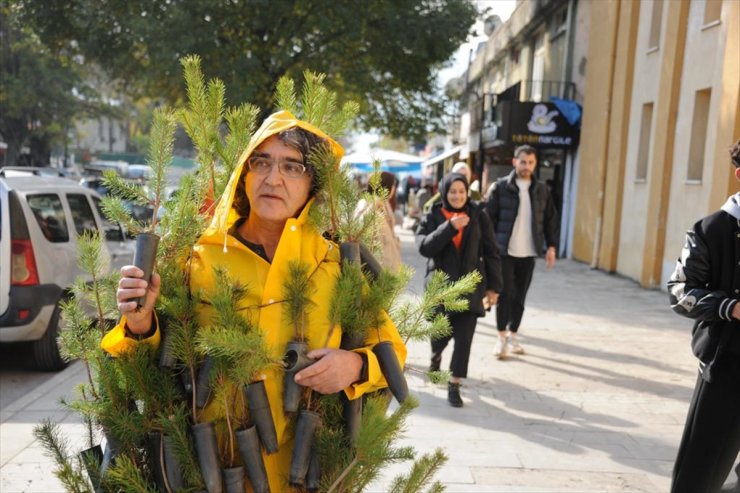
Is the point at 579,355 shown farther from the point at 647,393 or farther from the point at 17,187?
the point at 17,187

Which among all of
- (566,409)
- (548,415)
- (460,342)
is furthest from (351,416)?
(566,409)

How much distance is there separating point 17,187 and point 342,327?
591 cm

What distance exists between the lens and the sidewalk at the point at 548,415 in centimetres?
468

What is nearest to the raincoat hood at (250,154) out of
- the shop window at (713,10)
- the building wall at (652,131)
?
the building wall at (652,131)

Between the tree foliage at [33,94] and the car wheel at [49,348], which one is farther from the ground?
the tree foliage at [33,94]

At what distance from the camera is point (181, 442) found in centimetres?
199

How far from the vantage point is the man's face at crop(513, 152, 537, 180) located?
7.51 m

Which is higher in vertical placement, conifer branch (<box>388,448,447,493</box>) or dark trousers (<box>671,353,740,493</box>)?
conifer branch (<box>388,448,447,493</box>)

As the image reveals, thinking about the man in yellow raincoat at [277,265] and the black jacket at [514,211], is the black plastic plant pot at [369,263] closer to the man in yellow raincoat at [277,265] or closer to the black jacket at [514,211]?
the man in yellow raincoat at [277,265]

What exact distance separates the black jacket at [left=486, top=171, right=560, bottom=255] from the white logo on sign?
1158cm

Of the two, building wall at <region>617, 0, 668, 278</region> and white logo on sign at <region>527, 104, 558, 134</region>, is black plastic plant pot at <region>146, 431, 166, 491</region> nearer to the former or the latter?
building wall at <region>617, 0, 668, 278</region>

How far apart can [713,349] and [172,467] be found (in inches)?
94.5

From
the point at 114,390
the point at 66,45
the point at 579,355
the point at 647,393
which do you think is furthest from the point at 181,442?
the point at 66,45

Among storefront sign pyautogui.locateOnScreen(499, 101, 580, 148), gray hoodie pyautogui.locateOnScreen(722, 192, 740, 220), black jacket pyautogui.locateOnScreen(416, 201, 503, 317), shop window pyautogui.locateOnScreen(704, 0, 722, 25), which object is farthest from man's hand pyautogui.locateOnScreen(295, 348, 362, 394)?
storefront sign pyautogui.locateOnScreen(499, 101, 580, 148)
